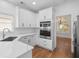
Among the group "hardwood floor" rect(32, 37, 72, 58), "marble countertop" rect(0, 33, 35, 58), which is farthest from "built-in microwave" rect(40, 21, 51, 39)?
"marble countertop" rect(0, 33, 35, 58)

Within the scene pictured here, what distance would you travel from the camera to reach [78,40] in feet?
8.72

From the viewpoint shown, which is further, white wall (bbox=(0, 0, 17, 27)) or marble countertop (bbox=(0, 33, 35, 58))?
white wall (bbox=(0, 0, 17, 27))

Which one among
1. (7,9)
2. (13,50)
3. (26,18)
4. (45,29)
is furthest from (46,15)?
(13,50)

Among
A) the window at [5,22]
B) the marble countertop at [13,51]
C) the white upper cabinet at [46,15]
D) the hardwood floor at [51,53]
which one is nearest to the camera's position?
the marble countertop at [13,51]

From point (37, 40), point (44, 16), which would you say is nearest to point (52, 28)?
point (44, 16)

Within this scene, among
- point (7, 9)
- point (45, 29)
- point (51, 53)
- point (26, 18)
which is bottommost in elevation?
point (51, 53)

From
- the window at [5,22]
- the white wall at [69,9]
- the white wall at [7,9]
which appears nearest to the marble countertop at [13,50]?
the window at [5,22]

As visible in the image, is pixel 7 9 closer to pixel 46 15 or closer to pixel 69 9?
pixel 46 15

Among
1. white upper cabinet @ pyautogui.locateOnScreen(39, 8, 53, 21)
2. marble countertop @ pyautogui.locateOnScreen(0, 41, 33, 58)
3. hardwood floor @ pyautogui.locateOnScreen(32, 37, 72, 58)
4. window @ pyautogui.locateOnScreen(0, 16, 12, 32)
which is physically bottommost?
hardwood floor @ pyautogui.locateOnScreen(32, 37, 72, 58)

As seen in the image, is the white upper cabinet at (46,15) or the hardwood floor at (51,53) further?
the white upper cabinet at (46,15)

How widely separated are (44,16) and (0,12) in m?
2.49

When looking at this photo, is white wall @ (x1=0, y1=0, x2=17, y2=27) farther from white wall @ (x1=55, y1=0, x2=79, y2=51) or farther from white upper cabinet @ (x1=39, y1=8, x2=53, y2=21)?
white wall @ (x1=55, y1=0, x2=79, y2=51)

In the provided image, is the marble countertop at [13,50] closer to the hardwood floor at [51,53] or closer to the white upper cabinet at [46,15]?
the hardwood floor at [51,53]

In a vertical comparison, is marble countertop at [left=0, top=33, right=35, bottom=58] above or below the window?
below
